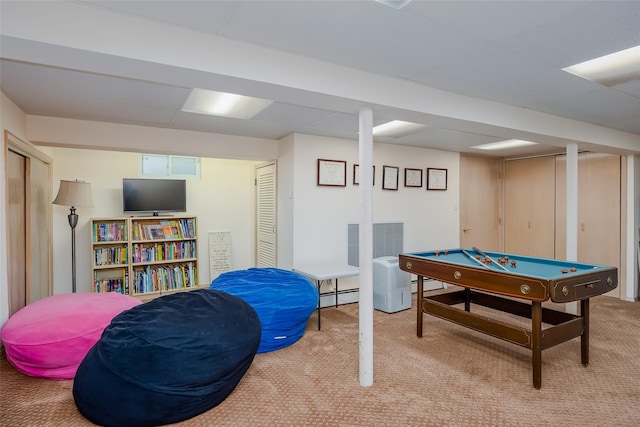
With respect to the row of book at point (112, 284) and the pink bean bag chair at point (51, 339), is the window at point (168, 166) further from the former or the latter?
the pink bean bag chair at point (51, 339)

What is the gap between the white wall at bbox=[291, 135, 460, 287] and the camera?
4.51m

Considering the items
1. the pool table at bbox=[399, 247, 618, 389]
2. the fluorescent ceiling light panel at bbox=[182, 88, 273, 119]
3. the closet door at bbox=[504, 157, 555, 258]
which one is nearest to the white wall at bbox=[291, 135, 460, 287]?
the fluorescent ceiling light panel at bbox=[182, 88, 273, 119]

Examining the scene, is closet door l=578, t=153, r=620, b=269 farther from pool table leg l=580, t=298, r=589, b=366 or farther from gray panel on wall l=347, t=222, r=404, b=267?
pool table leg l=580, t=298, r=589, b=366

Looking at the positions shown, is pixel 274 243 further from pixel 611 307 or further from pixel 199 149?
pixel 611 307

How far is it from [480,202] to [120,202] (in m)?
5.75

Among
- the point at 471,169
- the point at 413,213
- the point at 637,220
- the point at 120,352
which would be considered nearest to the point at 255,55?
the point at 120,352

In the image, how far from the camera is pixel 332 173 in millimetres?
4707

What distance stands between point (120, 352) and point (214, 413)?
695mm

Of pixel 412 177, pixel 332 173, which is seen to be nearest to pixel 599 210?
pixel 412 177

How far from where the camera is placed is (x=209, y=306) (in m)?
2.54

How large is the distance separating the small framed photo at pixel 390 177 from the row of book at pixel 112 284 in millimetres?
3816

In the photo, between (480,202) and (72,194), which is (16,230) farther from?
(480,202)

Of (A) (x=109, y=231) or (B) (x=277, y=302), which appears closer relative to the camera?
(B) (x=277, y=302)

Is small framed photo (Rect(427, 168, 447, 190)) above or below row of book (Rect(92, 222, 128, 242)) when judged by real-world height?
above
